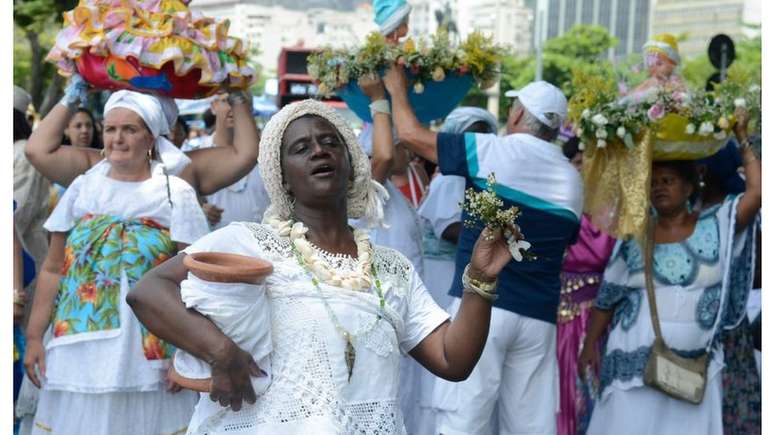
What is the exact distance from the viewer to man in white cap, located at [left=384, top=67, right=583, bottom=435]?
5992 mm

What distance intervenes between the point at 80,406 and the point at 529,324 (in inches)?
90.6

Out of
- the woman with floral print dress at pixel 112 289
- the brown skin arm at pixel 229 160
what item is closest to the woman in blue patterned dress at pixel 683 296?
the brown skin arm at pixel 229 160

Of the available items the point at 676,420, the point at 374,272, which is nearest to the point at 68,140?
the point at 676,420

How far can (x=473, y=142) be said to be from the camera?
5.99 metres

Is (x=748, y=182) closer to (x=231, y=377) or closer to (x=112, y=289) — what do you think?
(x=112, y=289)

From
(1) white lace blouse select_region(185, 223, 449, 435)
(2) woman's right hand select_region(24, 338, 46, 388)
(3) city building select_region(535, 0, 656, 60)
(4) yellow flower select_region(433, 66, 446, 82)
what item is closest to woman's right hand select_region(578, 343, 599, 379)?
(4) yellow flower select_region(433, 66, 446, 82)

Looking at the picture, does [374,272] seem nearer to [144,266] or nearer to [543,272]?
[144,266]

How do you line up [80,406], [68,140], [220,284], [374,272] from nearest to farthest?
1. [220,284]
2. [374,272]
3. [80,406]
4. [68,140]

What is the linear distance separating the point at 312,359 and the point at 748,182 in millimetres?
3809

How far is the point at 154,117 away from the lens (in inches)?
219

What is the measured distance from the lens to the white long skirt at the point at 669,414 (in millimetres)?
6602

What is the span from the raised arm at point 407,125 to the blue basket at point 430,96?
0.14 metres

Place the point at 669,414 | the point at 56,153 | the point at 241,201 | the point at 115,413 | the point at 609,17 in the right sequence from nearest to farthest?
the point at 115,413, the point at 56,153, the point at 669,414, the point at 241,201, the point at 609,17

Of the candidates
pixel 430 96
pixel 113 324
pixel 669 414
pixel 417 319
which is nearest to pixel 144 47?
pixel 113 324
